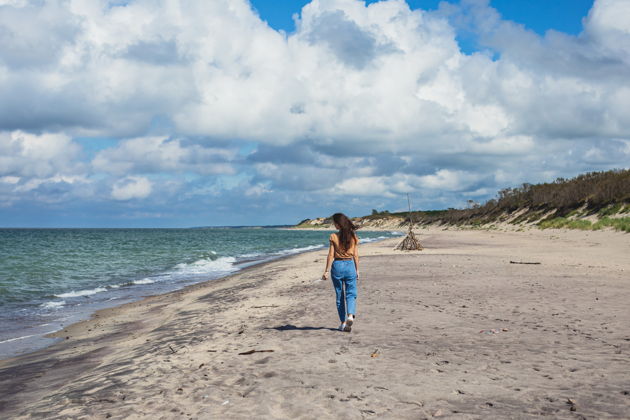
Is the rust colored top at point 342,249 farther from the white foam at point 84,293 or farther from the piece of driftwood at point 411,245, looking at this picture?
the piece of driftwood at point 411,245

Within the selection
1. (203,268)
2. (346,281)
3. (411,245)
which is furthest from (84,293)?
(411,245)

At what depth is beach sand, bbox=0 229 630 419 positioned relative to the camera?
496cm

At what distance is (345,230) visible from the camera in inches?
328

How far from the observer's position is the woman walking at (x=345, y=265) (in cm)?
831

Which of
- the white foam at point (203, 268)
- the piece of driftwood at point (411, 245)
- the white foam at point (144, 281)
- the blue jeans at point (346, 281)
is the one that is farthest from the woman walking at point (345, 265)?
the piece of driftwood at point (411, 245)

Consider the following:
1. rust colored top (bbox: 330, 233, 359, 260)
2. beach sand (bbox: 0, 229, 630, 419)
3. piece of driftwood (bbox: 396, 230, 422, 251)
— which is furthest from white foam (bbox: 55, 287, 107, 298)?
piece of driftwood (bbox: 396, 230, 422, 251)

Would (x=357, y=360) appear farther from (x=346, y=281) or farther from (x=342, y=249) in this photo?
(x=342, y=249)

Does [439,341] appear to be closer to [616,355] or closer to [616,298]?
[616,355]

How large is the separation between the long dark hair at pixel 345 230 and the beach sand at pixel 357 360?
1.64m

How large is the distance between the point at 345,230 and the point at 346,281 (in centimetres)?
95

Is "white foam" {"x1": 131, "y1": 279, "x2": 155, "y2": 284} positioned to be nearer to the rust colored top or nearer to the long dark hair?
the rust colored top

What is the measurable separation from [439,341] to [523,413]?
115 inches

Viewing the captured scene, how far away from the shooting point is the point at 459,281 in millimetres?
14633

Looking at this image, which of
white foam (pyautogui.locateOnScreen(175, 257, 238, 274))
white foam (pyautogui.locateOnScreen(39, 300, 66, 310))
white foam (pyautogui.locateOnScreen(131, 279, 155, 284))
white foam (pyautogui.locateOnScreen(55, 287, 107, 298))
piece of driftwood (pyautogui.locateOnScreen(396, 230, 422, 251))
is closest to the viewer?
white foam (pyautogui.locateOnScreen(39, 300, 66, 310))
